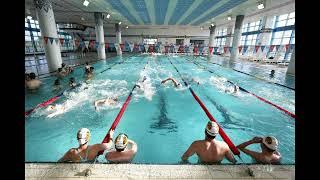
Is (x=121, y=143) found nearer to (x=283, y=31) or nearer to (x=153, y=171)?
(x=153, y=171)

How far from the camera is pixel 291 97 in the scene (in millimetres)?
7160

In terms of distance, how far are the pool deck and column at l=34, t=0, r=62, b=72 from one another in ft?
30.9

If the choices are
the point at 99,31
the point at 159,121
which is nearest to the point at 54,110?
the point at 159,121

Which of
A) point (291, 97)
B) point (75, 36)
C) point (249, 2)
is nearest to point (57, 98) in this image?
point (291, 97)

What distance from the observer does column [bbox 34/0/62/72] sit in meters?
9.36

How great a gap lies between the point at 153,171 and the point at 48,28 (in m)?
10.4

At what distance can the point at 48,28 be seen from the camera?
9797 mm

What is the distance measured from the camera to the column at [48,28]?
9359 millimetres

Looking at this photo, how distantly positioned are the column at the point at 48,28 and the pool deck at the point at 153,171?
9429mm

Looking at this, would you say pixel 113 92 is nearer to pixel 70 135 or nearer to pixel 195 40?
pixel 70 135

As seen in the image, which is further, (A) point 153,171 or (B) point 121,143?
(B) point 121,143
